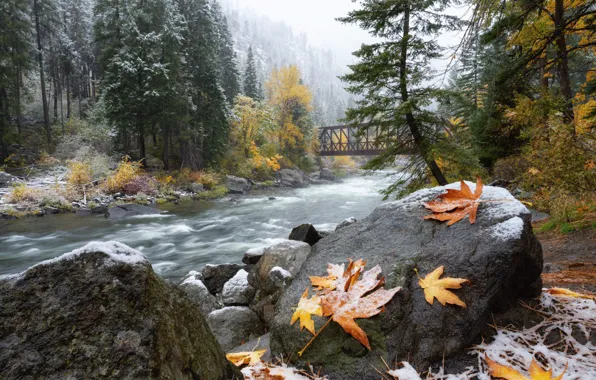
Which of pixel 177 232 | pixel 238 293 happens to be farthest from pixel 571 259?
pixel 177 232

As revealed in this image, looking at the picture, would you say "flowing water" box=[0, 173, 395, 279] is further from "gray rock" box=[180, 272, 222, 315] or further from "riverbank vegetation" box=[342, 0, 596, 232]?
"gray rock" box=[180, 272, 222, 315]

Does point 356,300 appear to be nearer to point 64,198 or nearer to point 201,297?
point 201,297

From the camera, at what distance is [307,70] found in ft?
627

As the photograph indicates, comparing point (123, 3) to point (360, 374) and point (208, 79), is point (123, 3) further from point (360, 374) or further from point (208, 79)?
point (360, 374)

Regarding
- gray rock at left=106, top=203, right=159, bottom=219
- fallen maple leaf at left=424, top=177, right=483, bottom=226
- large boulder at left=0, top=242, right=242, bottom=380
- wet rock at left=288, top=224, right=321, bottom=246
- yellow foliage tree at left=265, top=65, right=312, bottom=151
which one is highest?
yellow foliage tree at left=265, top=65, right=312, bottom=151

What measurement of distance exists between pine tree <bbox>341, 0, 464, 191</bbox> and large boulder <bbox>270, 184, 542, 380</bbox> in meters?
4.86

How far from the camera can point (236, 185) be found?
950 inches

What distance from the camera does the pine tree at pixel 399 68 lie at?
6727 millimetres

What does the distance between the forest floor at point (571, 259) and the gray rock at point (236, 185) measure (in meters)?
20.0

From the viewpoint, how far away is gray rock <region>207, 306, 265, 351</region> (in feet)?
12.3

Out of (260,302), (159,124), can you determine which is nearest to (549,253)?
(260,302)

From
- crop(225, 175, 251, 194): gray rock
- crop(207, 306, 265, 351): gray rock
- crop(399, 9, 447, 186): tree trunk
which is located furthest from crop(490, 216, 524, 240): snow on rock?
crop(225, 175, 251, 194): gray rock

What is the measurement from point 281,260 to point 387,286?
2860 mm

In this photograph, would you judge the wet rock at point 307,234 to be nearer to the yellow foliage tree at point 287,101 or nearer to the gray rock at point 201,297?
the gray rock at point 201,297
